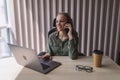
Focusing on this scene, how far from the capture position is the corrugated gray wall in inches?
115

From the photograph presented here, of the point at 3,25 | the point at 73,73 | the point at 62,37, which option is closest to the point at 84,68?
the point at 73,73

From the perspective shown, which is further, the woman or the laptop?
the woman

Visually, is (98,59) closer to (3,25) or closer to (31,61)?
(31,61)

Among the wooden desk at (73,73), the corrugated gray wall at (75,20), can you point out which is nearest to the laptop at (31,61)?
the wooden desk at (73,73)

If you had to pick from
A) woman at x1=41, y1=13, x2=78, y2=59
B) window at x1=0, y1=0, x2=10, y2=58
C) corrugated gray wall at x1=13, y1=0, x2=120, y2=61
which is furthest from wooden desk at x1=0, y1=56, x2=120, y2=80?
window at x1=0, y1=0, x2=10, y2=58

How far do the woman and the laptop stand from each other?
1.20ft

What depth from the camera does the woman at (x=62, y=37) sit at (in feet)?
6.70

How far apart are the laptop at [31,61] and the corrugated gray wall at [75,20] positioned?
1.32 metres

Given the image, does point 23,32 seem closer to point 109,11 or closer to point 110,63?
point 109,11

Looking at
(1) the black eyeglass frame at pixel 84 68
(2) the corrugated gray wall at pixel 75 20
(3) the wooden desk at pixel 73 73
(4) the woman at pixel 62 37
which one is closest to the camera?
(3) the wooden desk at pixel 73 73

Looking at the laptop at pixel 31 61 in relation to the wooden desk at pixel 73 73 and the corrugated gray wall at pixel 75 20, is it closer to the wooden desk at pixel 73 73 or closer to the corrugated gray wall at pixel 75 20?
the wooden desk at pixel 73 73

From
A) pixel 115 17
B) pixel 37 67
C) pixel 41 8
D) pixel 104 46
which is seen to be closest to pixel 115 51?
pixel 104 46

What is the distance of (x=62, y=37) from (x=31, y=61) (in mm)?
694

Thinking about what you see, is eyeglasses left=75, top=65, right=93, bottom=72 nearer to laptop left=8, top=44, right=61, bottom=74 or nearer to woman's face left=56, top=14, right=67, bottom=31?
laptop left=8, top=44, right=61, bottom=74
